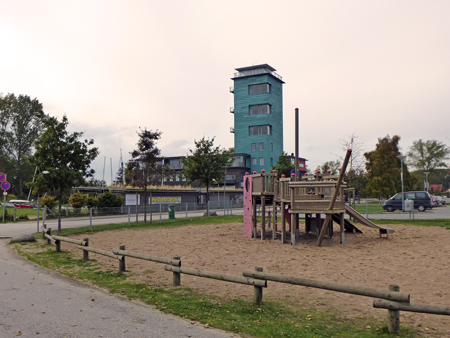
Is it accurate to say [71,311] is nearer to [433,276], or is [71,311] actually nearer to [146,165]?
[433,276]

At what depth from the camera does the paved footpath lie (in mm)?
5465

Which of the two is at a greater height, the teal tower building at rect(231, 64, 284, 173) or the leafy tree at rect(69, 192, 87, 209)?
the teal tower building at rect(231, 64, 284, 173)

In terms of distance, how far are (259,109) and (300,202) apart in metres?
64.2

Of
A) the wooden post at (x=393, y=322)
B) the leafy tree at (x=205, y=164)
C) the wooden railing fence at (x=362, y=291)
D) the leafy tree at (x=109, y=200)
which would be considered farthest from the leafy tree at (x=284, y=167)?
the wooden post at (x=393, y=322)

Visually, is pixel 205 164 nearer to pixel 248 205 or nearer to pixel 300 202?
pixel 248 205

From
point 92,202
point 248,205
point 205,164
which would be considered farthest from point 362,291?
point 92,202

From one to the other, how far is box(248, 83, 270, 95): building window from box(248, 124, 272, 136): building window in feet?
23.5

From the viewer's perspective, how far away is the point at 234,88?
3135 inches

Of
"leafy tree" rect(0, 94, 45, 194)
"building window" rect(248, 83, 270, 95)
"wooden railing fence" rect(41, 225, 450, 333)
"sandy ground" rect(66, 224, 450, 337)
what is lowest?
"sandy ground" rect(66, 224, 450, 337)

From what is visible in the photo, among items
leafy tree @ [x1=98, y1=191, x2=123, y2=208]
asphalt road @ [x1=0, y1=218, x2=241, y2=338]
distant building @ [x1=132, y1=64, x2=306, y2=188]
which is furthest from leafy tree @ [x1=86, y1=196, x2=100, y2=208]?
distant building @ [x1=132, y1=64, x2=306, y2=188]

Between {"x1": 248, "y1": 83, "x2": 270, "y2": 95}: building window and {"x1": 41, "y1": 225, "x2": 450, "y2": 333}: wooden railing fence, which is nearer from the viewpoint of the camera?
{"x1": 41, "y1": 225, "x2": 450, "y2": 333}: wooden railing fence

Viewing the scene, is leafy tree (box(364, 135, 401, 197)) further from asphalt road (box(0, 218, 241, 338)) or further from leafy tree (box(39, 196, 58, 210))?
asphalt road (box(0, 218, 241, 338))

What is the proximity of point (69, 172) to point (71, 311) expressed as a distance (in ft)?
44.0

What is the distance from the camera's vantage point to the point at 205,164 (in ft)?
109
